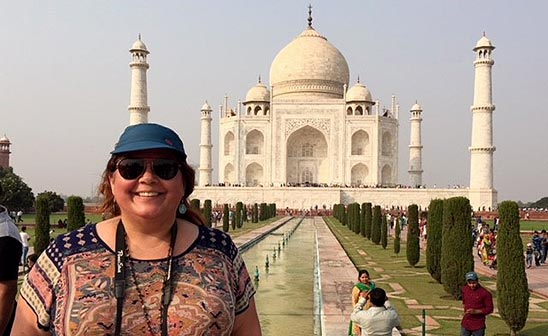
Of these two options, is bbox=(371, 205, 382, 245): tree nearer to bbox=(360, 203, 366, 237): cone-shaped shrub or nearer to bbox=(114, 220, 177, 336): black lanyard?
bbox=(360, 203, 366, 237): cone-shaped shrub

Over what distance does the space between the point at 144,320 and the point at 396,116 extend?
37.1 meters

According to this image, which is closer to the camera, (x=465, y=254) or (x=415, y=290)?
(x=465, y=254)

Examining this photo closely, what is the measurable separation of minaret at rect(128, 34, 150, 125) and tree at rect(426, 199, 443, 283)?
79.6 feet

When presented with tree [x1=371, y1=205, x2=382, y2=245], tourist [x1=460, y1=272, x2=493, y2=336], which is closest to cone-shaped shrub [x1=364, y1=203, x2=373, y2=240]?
tree [x1=371, y1=205, x2=382, y2=245]

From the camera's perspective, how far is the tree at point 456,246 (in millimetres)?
7203

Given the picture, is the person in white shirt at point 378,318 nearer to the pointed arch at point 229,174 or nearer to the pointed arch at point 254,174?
the pointed arch at point 254,174

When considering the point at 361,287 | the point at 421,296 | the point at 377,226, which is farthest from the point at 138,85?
the point at 361,287

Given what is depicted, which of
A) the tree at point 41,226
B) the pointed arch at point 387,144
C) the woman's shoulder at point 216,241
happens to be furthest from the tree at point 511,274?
the pointed arch at point 387,144

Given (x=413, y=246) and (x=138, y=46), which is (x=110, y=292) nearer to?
(x=413, y=246)

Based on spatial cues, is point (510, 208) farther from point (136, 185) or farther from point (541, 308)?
point (136, 185)

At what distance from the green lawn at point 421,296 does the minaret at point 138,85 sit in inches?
814

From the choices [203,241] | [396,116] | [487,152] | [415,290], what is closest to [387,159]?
[396,116]

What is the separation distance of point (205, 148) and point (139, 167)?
36519 mm

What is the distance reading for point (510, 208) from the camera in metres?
6.06
